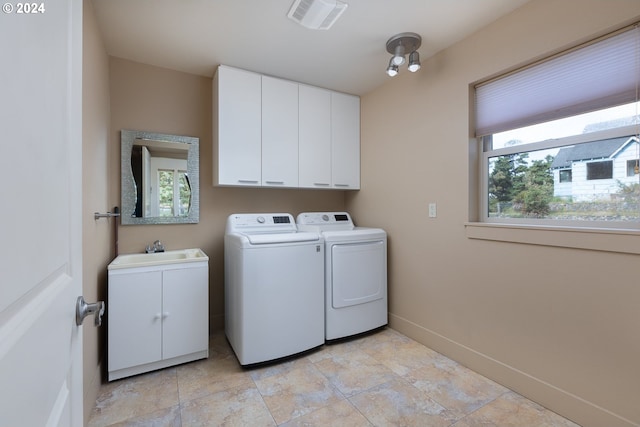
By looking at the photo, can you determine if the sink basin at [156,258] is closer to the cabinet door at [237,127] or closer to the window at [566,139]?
the cabinet door at [237,127]

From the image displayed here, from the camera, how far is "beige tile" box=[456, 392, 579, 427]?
1563 mm

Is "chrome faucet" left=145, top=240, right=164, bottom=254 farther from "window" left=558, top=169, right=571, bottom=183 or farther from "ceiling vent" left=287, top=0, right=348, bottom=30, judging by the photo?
"window" left=558, top=169, right=571, bottom=183

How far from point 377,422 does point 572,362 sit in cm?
115

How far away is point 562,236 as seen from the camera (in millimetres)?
1634

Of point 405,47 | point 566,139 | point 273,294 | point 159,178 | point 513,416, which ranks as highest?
point 405,47

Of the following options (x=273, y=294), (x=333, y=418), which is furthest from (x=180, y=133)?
(x=333, y=418)

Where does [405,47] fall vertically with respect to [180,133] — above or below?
above

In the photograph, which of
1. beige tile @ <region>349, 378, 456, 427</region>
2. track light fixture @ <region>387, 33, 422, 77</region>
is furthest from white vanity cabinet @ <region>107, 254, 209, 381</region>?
track light fixture @ <region>387, 33, 422, 77</region>

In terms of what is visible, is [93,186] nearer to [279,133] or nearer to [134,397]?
[134,397]

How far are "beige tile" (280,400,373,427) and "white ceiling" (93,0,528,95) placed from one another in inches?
95.7

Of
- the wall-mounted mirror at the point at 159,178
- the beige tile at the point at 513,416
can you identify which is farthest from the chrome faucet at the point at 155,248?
the beige tile at the point at 513,416

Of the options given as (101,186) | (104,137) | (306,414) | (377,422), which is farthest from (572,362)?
(104,137)
